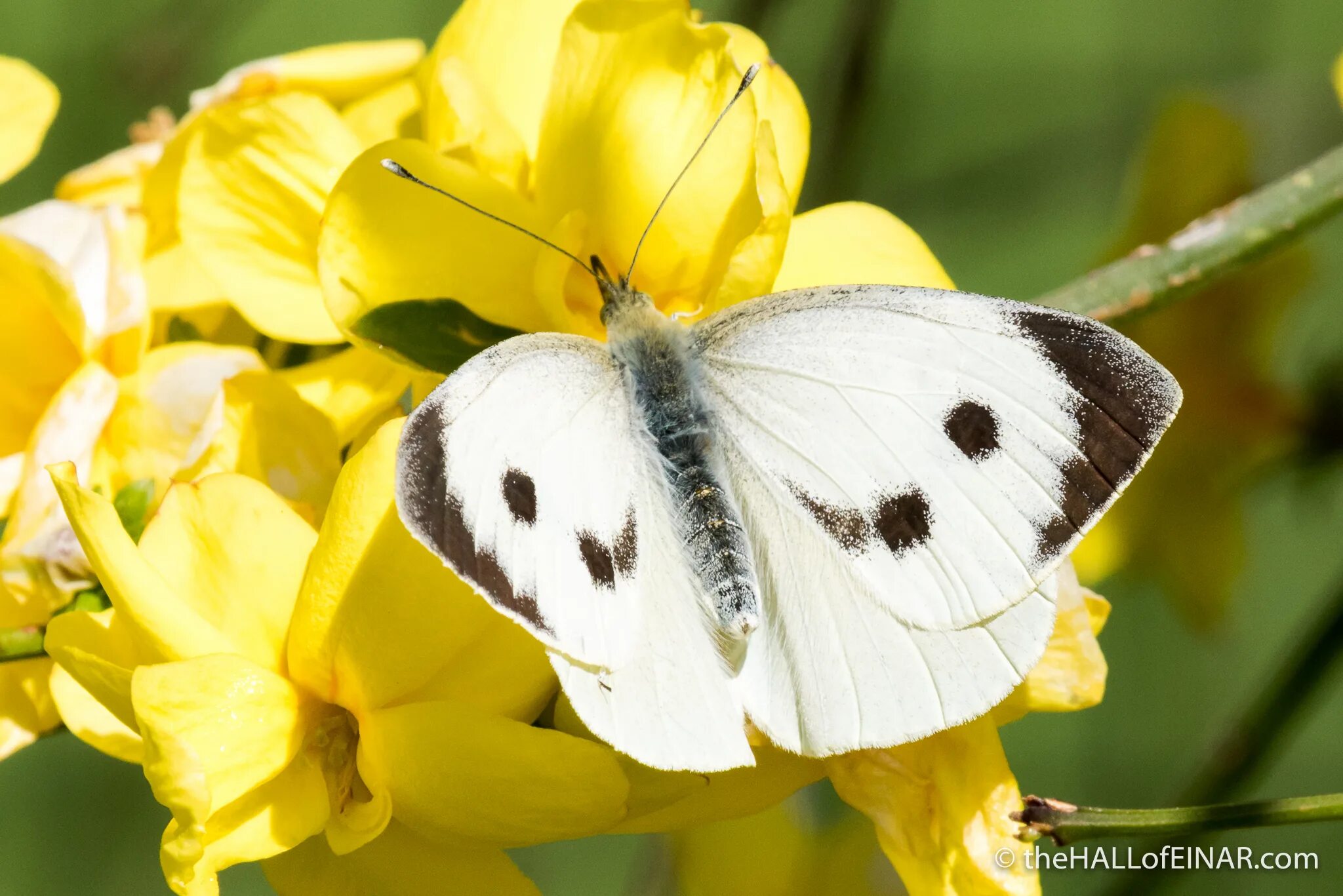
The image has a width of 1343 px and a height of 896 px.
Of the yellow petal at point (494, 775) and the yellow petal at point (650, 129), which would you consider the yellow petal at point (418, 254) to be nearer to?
the yellow petal at point (650, 129)

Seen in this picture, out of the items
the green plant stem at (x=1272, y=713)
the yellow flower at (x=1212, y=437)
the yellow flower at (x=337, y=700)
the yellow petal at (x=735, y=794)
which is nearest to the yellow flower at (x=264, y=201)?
the yellow flower at (x=337, y=700)

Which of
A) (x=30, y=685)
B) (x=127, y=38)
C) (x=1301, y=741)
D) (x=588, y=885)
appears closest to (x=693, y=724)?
(x=30, y=685)

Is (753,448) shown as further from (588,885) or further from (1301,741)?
(1301,741)

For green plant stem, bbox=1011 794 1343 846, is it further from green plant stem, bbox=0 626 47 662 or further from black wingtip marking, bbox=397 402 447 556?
green plant stem, bbox=0 626 47 662

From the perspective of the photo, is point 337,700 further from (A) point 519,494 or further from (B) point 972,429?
(B) point 972,429

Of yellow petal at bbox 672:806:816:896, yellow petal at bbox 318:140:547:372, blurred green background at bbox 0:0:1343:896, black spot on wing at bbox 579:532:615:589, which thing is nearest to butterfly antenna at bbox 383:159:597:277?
yellow petal at bbox 318:140:547:372
